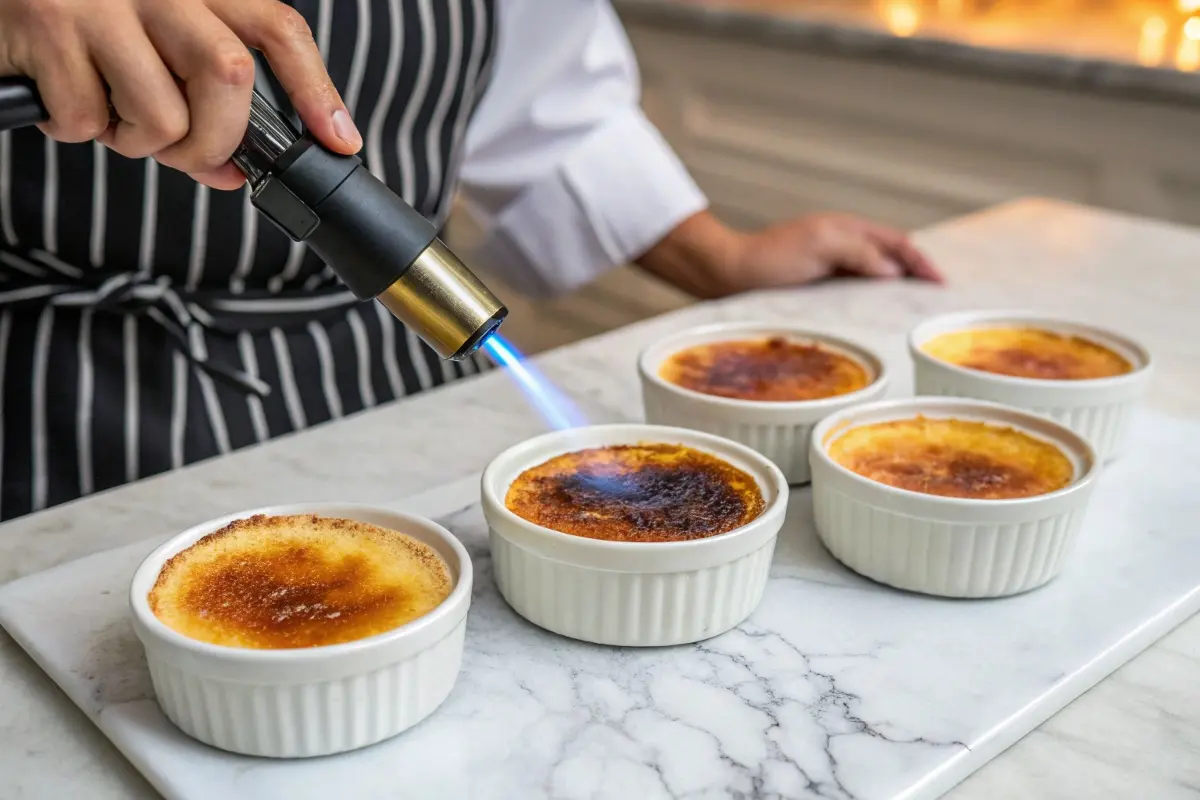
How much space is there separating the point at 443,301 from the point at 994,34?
2.05 m

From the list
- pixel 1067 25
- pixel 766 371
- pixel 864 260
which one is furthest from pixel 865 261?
A: pixel 1067 25

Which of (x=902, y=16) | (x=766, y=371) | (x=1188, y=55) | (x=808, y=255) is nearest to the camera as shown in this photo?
(x=766, y=371)

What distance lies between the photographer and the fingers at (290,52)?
74 cm

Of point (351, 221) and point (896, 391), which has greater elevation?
point (351, 221)

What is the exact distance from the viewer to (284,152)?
0.72 metres

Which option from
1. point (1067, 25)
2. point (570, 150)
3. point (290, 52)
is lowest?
point (570, 150)

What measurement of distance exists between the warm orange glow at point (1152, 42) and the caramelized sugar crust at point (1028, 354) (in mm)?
1171

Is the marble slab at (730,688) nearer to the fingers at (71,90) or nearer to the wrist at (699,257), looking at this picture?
the fingers at (71,90)

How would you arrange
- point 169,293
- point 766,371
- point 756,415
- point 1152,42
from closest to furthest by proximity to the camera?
point 756,415 → point 766,371 → point 169,293 → point 1152,42

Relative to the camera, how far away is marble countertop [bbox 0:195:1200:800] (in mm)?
668

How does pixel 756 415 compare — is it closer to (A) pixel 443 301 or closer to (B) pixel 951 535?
(B) pixel 951 535

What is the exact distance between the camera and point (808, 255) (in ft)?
4.77

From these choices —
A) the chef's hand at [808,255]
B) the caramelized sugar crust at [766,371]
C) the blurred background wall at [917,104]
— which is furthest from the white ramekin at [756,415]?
the blurred background wall at [917,104]

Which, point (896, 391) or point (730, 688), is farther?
point (896, 391)
